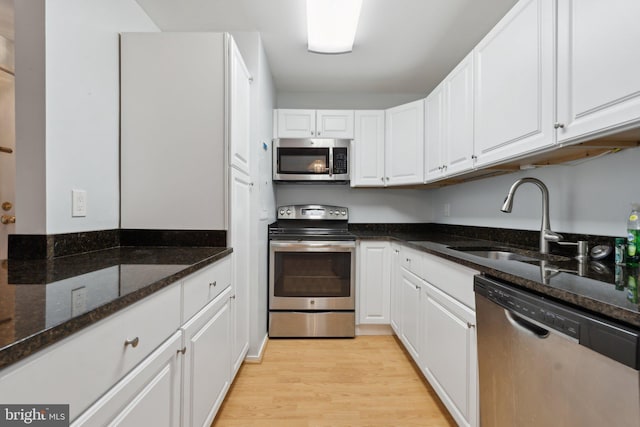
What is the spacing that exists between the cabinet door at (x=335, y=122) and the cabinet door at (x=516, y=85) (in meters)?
1.44

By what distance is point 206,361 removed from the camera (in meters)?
1.36

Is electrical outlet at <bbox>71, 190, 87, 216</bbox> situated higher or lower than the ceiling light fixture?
lower

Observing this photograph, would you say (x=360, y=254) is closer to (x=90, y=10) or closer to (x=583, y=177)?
(x=583, y=177)

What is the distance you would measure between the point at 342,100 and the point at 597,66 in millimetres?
2590

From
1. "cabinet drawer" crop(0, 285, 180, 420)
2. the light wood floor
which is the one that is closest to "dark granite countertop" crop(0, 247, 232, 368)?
"cabinet drawer" crop(0, 285, 180, 420)

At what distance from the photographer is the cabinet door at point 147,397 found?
70 cm

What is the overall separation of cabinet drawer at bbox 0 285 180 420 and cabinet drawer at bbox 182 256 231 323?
191 millimetres

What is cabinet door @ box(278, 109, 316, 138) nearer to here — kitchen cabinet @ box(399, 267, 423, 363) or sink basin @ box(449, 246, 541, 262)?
kitchen cabinet @ box(399, 267, 423, 363)

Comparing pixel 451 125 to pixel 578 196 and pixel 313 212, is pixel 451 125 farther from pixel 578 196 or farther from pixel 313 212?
pixel 313 212

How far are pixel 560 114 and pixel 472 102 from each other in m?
0.71

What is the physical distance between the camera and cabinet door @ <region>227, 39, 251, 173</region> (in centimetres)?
172

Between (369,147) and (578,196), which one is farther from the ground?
(369,147)

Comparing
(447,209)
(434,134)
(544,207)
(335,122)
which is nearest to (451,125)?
(434,134)

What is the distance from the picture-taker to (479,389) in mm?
1290
